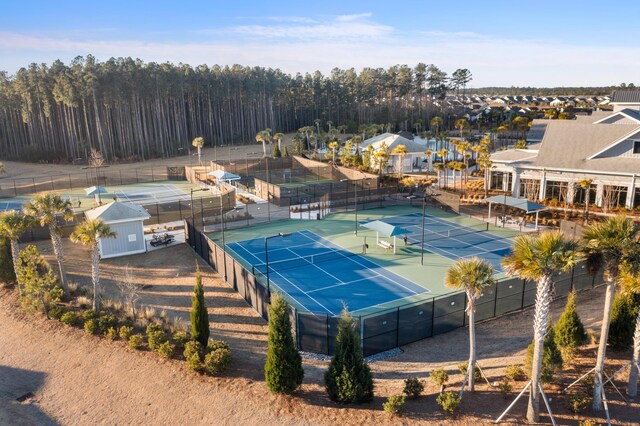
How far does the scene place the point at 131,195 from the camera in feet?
167

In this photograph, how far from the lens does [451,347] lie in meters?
19.3

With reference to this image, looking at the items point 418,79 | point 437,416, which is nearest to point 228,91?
point 418,79

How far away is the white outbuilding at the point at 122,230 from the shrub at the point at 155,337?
13.9 meters

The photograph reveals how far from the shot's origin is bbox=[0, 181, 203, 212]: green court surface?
47219 mm

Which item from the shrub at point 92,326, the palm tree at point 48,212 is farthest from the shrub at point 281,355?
the palm tree at point 48,212

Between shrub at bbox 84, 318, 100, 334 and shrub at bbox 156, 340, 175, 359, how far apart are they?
394cm

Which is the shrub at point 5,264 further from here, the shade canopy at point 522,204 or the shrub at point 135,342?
the shade canopy at point 522,204

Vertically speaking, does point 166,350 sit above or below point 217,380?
above

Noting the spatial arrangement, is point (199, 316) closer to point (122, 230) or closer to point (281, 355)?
point (281, 355)

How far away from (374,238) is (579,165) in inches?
764

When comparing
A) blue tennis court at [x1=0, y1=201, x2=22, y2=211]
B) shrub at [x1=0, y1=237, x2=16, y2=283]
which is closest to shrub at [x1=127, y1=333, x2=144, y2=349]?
shrub at [x1=0, y1=237, x2=16, y2=283]

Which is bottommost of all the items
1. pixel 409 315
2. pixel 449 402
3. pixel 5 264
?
pixel 449 402

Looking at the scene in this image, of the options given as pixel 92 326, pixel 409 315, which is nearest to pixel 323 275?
pixel 409 315

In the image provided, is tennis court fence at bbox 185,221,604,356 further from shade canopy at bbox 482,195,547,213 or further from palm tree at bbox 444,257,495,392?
shade canopy at bbox 482,195,547,213
